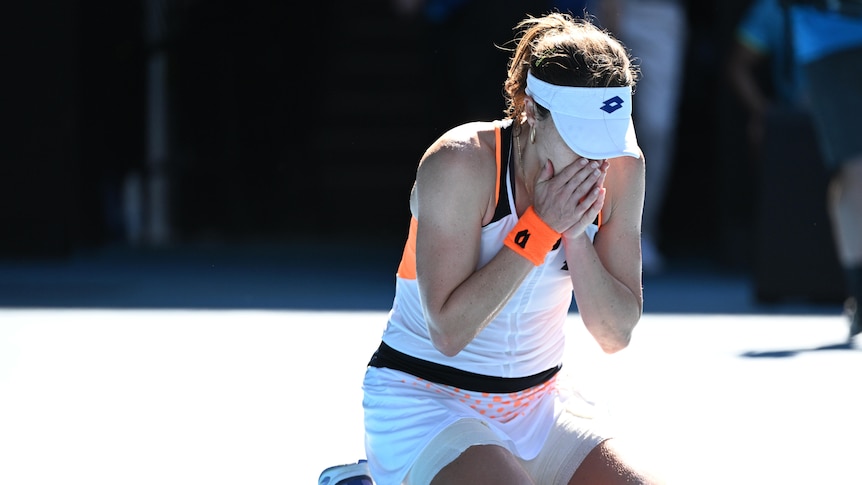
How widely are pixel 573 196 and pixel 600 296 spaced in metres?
0.28

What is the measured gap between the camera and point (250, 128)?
29.1ft

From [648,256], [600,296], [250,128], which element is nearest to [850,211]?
[648,256]

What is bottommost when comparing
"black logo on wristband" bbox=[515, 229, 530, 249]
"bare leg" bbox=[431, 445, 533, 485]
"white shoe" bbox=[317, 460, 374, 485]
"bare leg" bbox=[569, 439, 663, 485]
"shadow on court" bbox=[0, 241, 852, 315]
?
"shadow on court" bbox=[0, 241, 852, 315]

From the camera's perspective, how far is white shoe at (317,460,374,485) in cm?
299

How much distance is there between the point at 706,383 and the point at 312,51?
4.89 meters

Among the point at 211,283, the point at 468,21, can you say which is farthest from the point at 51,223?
the point at 468,21

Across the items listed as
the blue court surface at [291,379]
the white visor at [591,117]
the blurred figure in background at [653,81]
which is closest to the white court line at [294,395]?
the blue court surface at [291,379]

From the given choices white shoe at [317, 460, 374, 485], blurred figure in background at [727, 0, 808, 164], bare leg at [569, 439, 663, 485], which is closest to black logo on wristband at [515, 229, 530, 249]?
bare leg at [569, 439, 663, 485]

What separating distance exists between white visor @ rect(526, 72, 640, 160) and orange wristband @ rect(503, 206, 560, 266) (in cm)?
18

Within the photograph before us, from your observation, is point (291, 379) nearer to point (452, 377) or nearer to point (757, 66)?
point (452, 377)

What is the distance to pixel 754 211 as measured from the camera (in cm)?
768

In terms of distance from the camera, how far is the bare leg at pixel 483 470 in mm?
2738

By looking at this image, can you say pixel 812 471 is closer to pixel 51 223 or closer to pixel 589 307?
pixel 589 307

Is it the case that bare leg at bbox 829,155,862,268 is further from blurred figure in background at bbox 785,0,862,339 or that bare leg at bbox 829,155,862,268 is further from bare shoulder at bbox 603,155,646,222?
bare shoulder at bbox 603,155,646,222
